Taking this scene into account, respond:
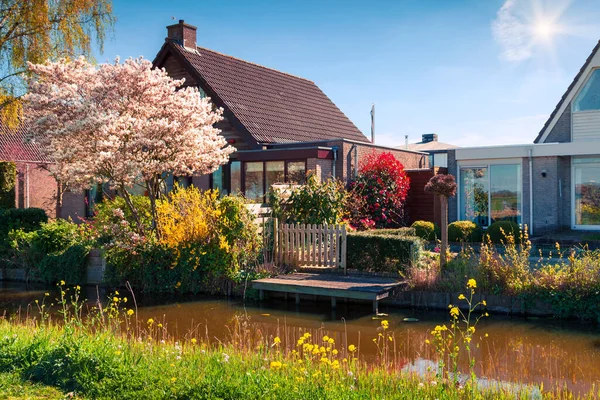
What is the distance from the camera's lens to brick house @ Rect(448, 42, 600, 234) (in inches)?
702

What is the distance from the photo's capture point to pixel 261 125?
21.2 m

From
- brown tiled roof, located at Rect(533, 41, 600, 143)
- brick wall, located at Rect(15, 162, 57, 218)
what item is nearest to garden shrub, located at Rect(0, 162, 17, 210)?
brick wall, located at Rect(15, 162, 57, 218)

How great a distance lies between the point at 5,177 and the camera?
23.5 meters

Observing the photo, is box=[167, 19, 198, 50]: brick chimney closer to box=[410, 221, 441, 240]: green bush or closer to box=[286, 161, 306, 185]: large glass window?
box=[286, 161, 306, 185]: large glass window

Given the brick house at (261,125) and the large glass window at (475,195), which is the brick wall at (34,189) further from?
the large glass window at (475,195)

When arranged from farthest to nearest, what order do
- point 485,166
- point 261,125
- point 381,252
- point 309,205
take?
1. point 261,125
2. point 485,166
3. point 309,205
4. point 381,252

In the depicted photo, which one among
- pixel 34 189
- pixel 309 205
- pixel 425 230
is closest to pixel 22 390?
pixel 309 205

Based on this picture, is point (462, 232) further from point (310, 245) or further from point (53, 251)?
point (53, 251)

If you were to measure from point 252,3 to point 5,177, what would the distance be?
594 inches

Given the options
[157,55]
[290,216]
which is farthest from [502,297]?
[157,55]

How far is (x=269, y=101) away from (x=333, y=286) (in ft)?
45.0

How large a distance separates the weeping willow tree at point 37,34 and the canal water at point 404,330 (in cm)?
668

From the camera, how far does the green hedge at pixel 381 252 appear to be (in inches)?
471

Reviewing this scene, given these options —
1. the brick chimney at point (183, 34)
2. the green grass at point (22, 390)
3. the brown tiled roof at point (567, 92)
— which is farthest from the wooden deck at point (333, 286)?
the brick chimney at point (183, 34)
